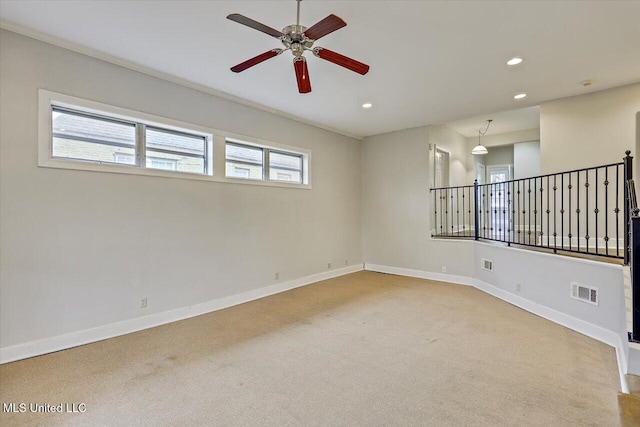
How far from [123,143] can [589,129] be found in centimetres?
629

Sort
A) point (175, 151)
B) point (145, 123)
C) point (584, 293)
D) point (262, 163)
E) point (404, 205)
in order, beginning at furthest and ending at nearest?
point (404, 205), point (262, 163), point (175, 151), point (145, 123), point (584, 293)

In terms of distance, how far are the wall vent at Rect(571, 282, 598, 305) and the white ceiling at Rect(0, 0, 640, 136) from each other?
2.52 metres

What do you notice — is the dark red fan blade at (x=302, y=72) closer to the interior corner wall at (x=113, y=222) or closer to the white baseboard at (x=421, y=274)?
the interior corner wall at (x=113, y=222)

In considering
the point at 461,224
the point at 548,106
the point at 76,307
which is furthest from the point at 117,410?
the point at 461,224

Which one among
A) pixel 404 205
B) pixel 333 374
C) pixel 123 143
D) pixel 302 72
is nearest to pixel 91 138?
pixel 123 143

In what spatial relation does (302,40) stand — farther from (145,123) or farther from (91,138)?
(91,138)

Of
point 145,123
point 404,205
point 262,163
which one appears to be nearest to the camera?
point 145,123

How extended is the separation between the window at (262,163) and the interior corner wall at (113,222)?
0.24 m

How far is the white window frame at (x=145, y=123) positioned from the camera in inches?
119

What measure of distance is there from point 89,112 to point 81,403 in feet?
9.24

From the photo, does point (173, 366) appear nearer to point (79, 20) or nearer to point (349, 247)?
point (79, 20)

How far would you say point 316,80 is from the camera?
12.9ft

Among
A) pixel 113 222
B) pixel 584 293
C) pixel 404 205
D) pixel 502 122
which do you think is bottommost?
pixel 584 293

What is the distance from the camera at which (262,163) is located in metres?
5.20
